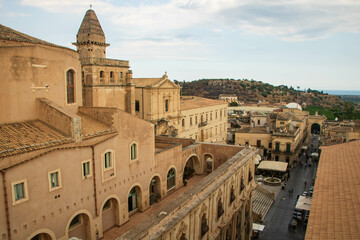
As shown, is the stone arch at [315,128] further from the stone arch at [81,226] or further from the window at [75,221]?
the window at [75,221]

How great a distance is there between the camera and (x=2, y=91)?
1355 centimetres

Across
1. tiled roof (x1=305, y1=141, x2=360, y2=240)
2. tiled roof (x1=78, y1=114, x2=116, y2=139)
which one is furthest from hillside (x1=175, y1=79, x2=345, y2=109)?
tiled roof (x1=78, y1=114, x2=116, y2=139)

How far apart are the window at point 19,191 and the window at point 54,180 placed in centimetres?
123

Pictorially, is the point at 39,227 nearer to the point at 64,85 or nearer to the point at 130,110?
the point at 64,85

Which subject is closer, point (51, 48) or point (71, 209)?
point (71, 209)

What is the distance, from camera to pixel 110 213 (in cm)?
1733

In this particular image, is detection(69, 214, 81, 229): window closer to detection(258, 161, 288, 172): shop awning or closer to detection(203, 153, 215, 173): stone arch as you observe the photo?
detection(203, 153, 215, 173): stone arch

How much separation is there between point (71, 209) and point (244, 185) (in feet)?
43.3

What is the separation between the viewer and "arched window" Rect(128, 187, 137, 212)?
19.0m

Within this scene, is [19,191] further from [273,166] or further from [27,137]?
[273,166]

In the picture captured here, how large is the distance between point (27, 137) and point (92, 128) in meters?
3.69

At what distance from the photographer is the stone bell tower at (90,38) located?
33.6 metres

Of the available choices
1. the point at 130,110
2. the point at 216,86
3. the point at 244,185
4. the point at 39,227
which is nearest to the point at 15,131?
the point at 39,227

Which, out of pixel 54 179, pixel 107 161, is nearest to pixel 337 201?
pixel 107 161
